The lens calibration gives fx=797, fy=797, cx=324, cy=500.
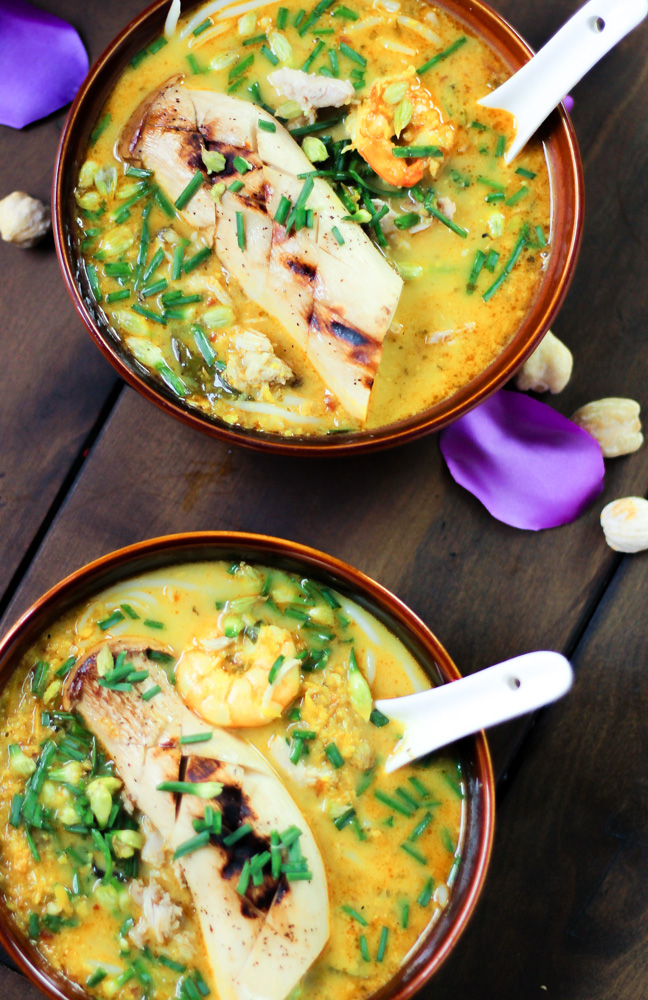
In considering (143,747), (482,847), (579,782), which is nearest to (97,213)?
(143,747)

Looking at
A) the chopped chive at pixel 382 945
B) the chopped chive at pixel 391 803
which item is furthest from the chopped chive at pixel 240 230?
the chopped chive at pixel 382 945

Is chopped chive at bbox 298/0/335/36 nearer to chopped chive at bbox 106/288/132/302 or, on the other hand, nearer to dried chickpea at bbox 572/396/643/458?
chopped chive at bbox 106/288/132/302

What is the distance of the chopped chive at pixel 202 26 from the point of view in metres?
1.63

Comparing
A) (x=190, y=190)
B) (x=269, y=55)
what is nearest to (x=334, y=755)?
(x=190, y=190)

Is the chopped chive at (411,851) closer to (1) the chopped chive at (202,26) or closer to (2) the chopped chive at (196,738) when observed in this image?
(2) the chopped chive at (196,738)

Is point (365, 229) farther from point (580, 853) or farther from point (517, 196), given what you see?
point (580, 853)

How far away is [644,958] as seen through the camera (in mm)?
1869

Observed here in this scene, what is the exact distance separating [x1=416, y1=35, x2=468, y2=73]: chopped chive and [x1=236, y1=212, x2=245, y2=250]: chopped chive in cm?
48

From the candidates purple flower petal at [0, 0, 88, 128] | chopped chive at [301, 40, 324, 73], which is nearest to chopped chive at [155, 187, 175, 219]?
chopped chive at [301, 40, 324, 73]

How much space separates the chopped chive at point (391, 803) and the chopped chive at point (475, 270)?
104 centimetres

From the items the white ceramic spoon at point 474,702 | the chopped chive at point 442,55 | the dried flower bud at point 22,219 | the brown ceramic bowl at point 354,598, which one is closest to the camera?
the white ceramic spoon at point 474,702

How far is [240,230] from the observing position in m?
1.58

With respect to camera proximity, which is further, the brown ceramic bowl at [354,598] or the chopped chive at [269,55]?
the chopped chive at [269,55]

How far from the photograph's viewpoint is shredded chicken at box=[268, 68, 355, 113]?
1577 millimetres
